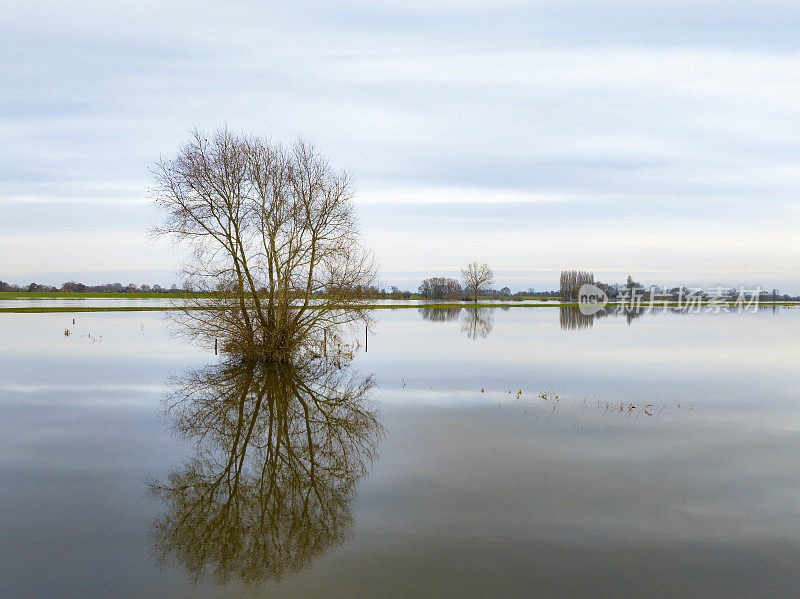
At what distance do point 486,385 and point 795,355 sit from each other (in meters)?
20.3

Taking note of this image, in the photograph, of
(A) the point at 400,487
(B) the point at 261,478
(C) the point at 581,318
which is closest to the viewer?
(A) the point at 400,487

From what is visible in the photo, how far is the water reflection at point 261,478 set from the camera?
7.84 meters

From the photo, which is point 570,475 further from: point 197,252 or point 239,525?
point 197,252

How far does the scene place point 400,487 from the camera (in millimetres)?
10336

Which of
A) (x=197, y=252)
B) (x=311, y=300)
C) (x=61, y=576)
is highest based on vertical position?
(x=197, y=252)

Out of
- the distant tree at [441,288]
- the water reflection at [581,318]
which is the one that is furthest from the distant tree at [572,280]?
the water reflection at [581,318]

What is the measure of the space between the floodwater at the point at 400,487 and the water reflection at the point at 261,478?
0.05 m

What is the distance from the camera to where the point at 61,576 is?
7141mm

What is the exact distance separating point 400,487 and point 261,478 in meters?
2.63

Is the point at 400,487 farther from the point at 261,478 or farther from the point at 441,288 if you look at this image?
the point at 441,288

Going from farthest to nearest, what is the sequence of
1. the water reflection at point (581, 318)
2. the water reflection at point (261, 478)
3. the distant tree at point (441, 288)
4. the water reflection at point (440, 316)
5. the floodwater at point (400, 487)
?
the distant tree at point (441, 288)
the water reflection at point (440, 316)
the water reflection at point (581, 318)
the water reflection at point (261, 478)
the floodwater at point (400, 487)

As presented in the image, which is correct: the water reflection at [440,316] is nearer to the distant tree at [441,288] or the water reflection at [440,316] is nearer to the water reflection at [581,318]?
the water reflection at [581,318]

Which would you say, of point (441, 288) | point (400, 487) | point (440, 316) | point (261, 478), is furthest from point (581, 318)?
point (441, 288)

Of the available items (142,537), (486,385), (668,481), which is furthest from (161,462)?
(486,385)
